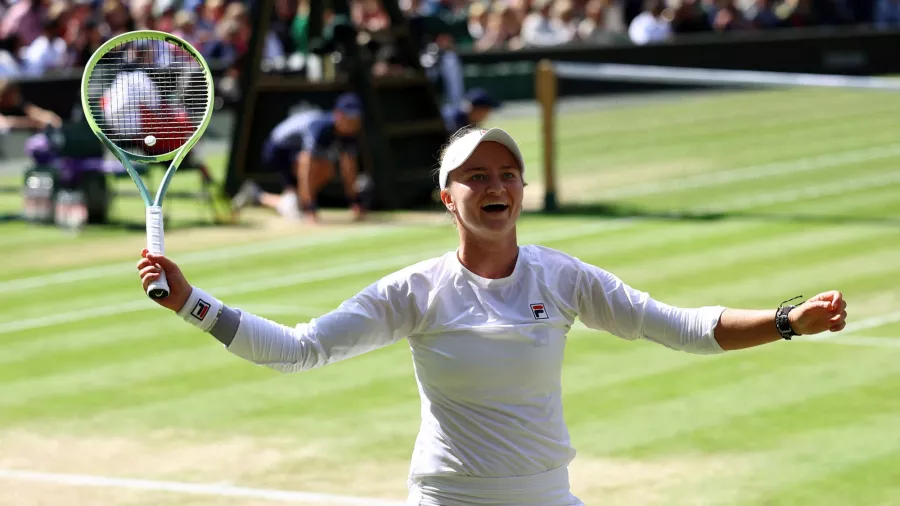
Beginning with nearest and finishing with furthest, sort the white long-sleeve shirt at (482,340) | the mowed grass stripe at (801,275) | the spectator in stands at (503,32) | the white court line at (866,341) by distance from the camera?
the white long-sleeve shirt at (482,340), the white court line at (866,341), the mowed grass stripe at (801,275), the spectator in stands at (503,32)

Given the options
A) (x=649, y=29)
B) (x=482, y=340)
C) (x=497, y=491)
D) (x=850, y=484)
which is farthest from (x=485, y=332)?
(x=649, y=29)

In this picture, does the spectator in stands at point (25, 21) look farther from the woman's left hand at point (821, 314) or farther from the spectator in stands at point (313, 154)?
the woman's left hand at point (821, 314)

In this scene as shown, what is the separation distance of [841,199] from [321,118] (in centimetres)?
622

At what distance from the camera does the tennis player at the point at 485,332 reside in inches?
195

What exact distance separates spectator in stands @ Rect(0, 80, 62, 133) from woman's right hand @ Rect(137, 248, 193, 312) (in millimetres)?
17224

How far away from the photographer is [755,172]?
73.8ft


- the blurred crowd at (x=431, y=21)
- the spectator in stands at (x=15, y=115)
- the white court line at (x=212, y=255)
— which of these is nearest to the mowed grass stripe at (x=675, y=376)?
the white court line at (x=212, y=255)

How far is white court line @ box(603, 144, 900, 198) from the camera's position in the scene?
21.1m

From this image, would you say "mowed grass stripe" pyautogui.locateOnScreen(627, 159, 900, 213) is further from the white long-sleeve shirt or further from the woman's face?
the woman's face

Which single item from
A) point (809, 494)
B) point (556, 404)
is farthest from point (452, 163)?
point (809, 494)

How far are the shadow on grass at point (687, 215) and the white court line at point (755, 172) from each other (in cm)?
122

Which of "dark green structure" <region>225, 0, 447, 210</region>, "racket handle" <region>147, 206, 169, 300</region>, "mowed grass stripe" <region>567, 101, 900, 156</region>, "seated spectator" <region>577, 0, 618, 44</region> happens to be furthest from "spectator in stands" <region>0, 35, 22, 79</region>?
"racket handle" <region>147, 206, 169, 300</region>

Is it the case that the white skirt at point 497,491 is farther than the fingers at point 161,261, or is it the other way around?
the white skirt at point 497,491

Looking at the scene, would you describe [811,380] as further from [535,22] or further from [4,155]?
[535,22]
